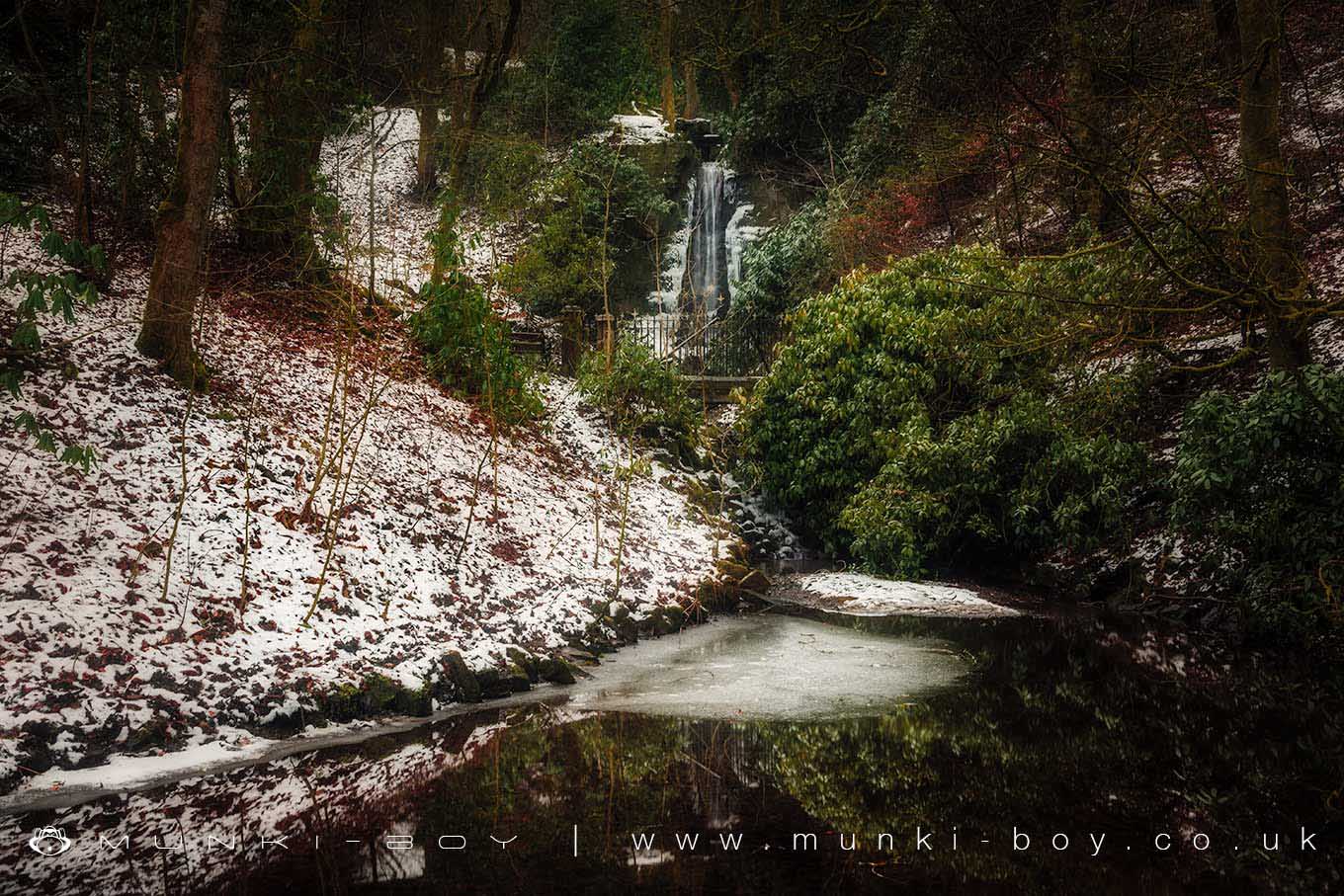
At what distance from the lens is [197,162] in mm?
8219

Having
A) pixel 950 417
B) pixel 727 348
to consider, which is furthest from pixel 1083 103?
pixel 727 348

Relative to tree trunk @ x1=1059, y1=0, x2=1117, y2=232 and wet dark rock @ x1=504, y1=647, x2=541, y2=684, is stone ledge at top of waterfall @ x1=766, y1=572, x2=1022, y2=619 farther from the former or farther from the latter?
tree trunk @ x1=1059, y1=0, x2=1117, y2=232

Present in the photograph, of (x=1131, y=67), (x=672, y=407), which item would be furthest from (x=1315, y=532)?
(x=672, y=407)

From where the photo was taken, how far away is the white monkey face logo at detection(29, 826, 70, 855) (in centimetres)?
365

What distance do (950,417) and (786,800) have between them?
918 centimetres

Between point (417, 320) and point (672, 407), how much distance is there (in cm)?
521

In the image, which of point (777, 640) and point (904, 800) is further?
point (777, 640)

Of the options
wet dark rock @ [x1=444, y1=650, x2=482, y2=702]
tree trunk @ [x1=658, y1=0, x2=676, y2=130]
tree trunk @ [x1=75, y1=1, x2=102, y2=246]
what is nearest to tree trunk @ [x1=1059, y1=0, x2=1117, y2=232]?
wet dark rock @ [x1=444, y1=650, x2=482, y2=702]

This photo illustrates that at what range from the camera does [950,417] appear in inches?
492

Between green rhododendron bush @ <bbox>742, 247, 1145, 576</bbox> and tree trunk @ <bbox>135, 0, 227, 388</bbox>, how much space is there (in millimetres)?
8157

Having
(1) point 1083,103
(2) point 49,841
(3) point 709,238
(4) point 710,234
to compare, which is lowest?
(2) point 49,841

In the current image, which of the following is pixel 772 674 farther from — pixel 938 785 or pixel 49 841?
pixel 49 841

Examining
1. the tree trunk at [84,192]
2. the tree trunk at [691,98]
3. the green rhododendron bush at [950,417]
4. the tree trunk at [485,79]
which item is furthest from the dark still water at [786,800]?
the tree trunk at [691,98]

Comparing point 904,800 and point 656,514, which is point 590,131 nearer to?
point 656,514
